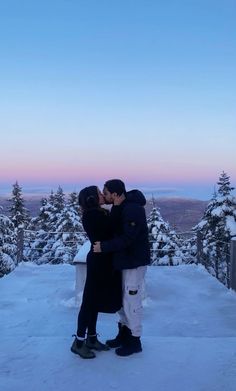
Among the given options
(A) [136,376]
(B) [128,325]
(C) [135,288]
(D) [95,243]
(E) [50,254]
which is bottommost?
(E) [50,254]

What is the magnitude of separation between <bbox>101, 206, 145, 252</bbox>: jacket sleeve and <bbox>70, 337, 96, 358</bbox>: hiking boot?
0.95 metres

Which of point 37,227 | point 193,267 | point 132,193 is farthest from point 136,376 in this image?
point 37,227

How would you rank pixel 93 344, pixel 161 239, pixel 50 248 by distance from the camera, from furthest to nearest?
pixel 50 248 < pixel 161 239 < pixel 93 344

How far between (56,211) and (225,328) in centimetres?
3137

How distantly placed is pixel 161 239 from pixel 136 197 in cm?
1772

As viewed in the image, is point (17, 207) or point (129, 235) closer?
point (129, 235)

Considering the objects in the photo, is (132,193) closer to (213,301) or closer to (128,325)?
(128,325)

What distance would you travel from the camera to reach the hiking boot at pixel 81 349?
4.26 meters

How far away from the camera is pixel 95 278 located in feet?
14.2

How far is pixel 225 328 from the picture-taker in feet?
22.5

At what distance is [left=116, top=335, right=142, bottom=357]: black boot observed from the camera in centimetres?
430

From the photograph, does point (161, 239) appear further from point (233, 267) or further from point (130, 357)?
point (130, 357)

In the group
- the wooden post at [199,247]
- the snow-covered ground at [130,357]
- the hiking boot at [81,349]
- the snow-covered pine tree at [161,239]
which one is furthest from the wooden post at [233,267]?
the snow-covered pine tree at [161,239]

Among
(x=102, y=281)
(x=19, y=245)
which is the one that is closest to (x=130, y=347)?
(x=102, y=281)
